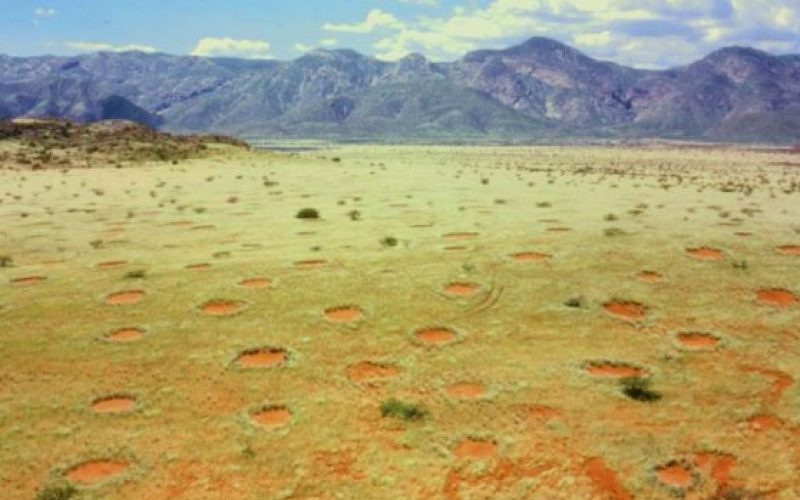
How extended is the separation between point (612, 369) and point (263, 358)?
31.6 ft

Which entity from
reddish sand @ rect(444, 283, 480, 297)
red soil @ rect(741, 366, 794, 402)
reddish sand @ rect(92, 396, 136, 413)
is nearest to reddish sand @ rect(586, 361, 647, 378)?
red soil @ rect(741, 366, 794, 402)

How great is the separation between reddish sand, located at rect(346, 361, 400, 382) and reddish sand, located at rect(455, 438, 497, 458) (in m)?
3.85

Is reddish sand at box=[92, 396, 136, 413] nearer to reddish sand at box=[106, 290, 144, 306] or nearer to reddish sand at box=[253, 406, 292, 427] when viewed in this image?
reddish sand at box=[253, 406, 292, 427]

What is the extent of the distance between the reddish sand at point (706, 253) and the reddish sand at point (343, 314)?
50.1ft

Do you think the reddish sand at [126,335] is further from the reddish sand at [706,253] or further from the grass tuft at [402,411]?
the reddish sand at [706,253]

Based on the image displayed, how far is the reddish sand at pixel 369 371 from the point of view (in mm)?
19109

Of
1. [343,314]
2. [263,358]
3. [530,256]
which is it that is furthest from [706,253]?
[263,358]

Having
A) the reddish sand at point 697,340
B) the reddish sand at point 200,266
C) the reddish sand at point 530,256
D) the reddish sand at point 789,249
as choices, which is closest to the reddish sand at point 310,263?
the reddish sand at point 200,266

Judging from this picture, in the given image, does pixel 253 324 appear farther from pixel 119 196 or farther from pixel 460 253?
pixel 119 196

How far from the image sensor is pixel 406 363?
1988 centimetres

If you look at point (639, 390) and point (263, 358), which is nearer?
point (639, 390)

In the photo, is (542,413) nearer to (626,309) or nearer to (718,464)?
(718,464)

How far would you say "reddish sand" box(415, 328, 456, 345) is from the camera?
2144cm

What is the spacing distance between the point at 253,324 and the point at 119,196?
1719 inches
